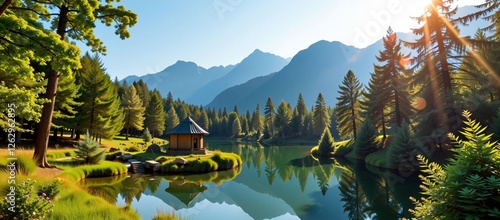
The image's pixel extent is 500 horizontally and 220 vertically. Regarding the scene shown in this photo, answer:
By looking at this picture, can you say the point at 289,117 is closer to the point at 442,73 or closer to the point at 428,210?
the point at 442,73

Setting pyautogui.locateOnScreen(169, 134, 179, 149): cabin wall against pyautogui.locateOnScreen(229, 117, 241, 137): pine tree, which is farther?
pyautogui.locateOnScreen(229, 117, 241, 137): pine tree

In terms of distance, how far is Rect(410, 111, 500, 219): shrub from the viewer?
11.9 feet

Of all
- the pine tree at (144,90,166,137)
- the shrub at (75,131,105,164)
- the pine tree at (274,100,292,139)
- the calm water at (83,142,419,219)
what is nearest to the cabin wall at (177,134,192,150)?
the calm water at (83,142,419,219)

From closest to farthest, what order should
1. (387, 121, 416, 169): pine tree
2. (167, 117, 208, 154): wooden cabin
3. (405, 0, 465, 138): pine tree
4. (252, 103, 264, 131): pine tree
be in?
(405, 0, 465, 138): pine tree → (387, 121, 416, 169): pine tree → (167, 117, 208, 154): wooden cabin → (252, 103, 264, 131): pine tree

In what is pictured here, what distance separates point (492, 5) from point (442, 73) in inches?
228

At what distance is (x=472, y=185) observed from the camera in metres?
3.65

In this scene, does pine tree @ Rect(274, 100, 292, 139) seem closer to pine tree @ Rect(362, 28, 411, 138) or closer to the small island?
pine tree @ Rect(362, 28, 411, 138)

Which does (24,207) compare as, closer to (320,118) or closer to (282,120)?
(320,118)

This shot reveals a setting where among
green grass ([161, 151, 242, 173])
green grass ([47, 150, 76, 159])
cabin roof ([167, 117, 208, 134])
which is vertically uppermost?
cabin roof ([167, 117, 208, 134])

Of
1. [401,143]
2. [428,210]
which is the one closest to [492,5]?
[401,143]

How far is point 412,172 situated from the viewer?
2539cm

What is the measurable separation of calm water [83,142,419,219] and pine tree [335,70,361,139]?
2150cm

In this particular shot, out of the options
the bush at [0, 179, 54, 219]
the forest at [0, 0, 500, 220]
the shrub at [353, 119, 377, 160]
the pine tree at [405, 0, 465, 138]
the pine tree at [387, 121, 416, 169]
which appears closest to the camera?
the bush at [0, 179, 54, 219]

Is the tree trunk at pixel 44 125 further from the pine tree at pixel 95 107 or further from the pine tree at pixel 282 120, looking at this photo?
the pine tree at pixel 282 120
